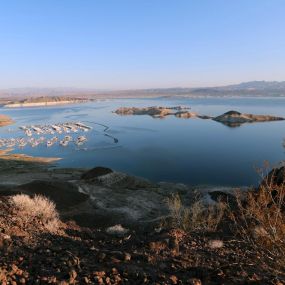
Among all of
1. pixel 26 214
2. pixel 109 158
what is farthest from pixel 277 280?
pixel 109 158

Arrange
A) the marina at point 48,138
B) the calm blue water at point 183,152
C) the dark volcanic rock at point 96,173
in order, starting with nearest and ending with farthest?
the dark volcanic rock at point 96,173 → the calm blue water at point 183,152 → the marina at point 48,138

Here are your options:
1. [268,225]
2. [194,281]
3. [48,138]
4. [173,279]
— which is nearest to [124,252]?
[173,279]

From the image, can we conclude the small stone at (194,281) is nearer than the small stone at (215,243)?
Yes

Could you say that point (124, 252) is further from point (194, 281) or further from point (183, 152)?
point (183, 152)

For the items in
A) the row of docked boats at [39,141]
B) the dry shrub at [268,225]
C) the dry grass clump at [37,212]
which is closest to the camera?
the dry shrub at [268,225]

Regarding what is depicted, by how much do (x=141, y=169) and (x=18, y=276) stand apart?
3840 centimetres

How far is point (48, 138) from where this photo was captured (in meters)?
76.8

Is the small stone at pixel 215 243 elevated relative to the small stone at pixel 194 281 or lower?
lower

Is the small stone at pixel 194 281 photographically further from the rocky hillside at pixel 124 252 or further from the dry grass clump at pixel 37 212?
the dry grass clump at pixel 37 212

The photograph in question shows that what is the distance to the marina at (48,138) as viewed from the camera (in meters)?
68.8

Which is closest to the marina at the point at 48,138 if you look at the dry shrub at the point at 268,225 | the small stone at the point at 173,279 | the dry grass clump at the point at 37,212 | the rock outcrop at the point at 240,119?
the rock outcrop at the point at 240,119

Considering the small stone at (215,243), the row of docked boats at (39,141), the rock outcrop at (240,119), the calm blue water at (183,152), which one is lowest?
the calm blue water at (183,152)

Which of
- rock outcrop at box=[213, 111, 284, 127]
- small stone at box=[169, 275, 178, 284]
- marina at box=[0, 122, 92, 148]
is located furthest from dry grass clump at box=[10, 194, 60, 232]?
rock outcrop at box=[213, 111, 284, 127]

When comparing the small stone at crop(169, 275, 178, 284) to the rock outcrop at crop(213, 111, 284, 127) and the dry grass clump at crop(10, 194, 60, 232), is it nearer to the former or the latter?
the dry grass clump at crop(10, 194, 60, 232)
